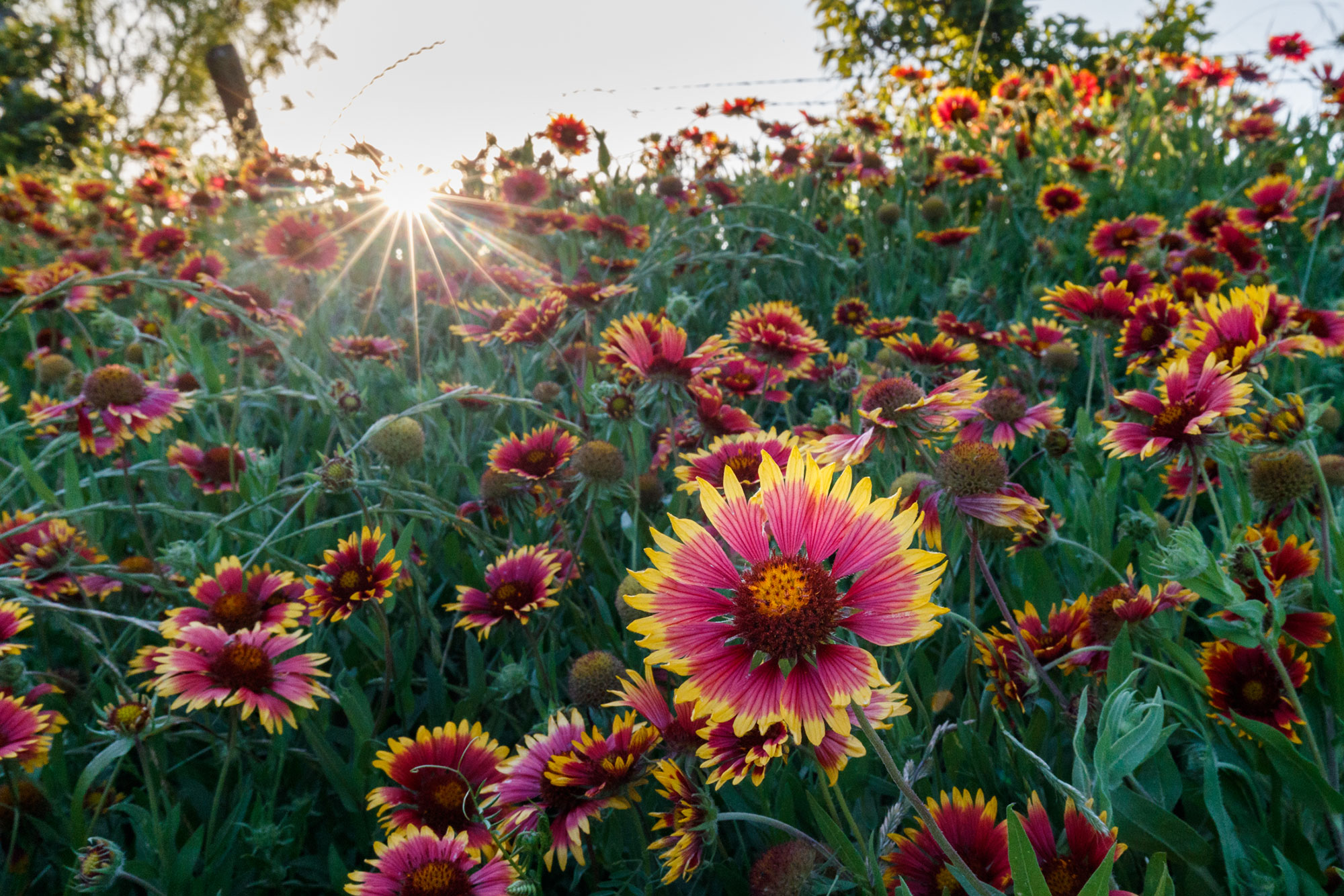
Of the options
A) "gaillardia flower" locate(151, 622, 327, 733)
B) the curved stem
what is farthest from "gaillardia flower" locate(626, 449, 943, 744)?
"gaillardia flower" locate(151, 622, 327, 733)

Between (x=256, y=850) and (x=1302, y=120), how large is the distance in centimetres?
493

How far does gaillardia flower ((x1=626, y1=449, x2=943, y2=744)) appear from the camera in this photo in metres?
0.54

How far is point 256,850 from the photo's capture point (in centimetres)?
94

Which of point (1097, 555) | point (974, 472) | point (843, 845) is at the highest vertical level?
point (974, 472)

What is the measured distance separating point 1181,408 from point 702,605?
2.36 ft

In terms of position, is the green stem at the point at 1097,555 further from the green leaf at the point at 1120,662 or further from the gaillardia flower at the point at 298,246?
the gaillardia flower at the point at 298,246

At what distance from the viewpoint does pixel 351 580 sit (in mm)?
1120

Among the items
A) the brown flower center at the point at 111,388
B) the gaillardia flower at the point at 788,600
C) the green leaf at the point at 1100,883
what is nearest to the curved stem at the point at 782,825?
the gaillardia flower at the point at 788,600

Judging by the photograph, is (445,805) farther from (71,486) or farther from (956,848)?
(71,486)

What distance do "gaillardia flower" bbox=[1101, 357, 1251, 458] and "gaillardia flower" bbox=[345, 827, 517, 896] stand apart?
86cm

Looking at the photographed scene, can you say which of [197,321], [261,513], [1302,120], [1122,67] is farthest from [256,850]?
[1122,67]

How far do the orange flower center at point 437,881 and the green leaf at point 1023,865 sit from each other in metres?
0.53

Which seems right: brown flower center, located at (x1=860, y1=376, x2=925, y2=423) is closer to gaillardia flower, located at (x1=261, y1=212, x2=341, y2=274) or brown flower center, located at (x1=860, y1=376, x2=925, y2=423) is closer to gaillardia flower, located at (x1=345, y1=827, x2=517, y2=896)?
gaillardia flower, located at (x1=345, y1=827, x2=517, y2=896)

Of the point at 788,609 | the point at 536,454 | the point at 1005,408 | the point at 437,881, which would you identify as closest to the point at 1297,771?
the point at 788,609
